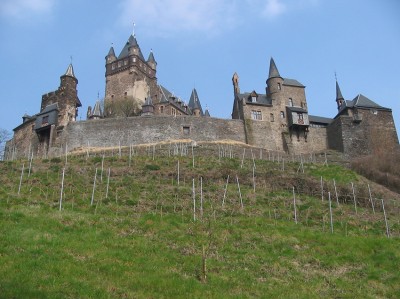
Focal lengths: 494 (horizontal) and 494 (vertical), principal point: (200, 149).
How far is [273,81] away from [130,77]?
62.2 ft

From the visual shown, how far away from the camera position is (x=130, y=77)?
2483 inches

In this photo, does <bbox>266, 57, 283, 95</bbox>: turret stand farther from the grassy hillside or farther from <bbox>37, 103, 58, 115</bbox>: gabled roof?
the grassy hillside

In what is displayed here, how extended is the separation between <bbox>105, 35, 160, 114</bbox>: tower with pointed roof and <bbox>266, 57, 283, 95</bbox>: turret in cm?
1520

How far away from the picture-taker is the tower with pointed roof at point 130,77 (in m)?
62.3

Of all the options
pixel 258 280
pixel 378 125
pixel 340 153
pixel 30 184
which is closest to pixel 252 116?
pixel 340 153

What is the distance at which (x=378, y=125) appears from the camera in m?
51.8

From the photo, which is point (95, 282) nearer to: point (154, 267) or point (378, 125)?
point (154, 267)

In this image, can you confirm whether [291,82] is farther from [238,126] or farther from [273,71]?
[238,126]

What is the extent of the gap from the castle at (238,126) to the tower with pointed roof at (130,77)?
3.64 m

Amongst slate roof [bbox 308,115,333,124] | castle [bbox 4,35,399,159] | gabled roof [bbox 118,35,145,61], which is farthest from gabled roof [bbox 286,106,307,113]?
gabled roof [bbox 118,35,145,61]

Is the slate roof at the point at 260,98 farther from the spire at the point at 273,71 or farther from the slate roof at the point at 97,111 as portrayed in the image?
the slate roof at the point at 97,111

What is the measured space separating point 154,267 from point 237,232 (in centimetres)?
548

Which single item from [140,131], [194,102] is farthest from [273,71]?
[140,131]

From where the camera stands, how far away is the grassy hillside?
458 inches
